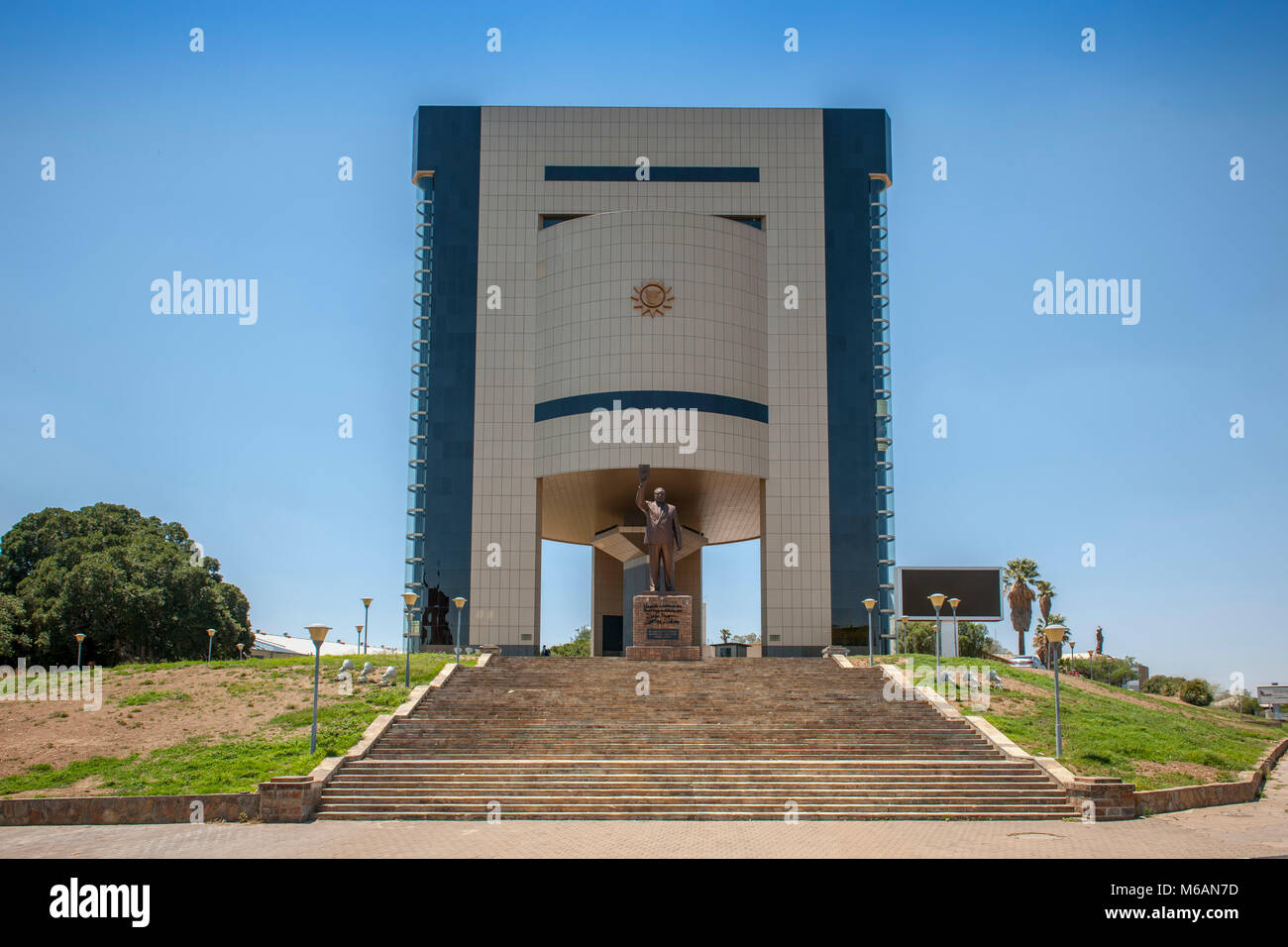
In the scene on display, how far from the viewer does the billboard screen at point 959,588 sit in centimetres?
4528

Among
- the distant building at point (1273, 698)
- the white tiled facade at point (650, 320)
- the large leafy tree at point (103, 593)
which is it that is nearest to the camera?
the white tiled facade at point (650, 320)

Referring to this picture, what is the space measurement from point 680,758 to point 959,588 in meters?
26.4

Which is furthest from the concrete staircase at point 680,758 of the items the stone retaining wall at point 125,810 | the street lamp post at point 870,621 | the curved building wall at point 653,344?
A: the curved building wall at point 653,344

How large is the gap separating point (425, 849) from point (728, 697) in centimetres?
1294

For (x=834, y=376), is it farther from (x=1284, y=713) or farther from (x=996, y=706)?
(x=1284, y=713)

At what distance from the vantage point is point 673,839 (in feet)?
54.3

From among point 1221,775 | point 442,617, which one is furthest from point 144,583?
point 1221,775

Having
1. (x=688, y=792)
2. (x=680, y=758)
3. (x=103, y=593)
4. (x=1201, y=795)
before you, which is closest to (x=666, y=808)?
(x=688, y=792)

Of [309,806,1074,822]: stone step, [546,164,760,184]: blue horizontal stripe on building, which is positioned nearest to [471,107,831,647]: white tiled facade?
[546,164,760,184]: blue horizontal stripe on building

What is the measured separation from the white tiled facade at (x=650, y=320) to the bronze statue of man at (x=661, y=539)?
6.81 meters
